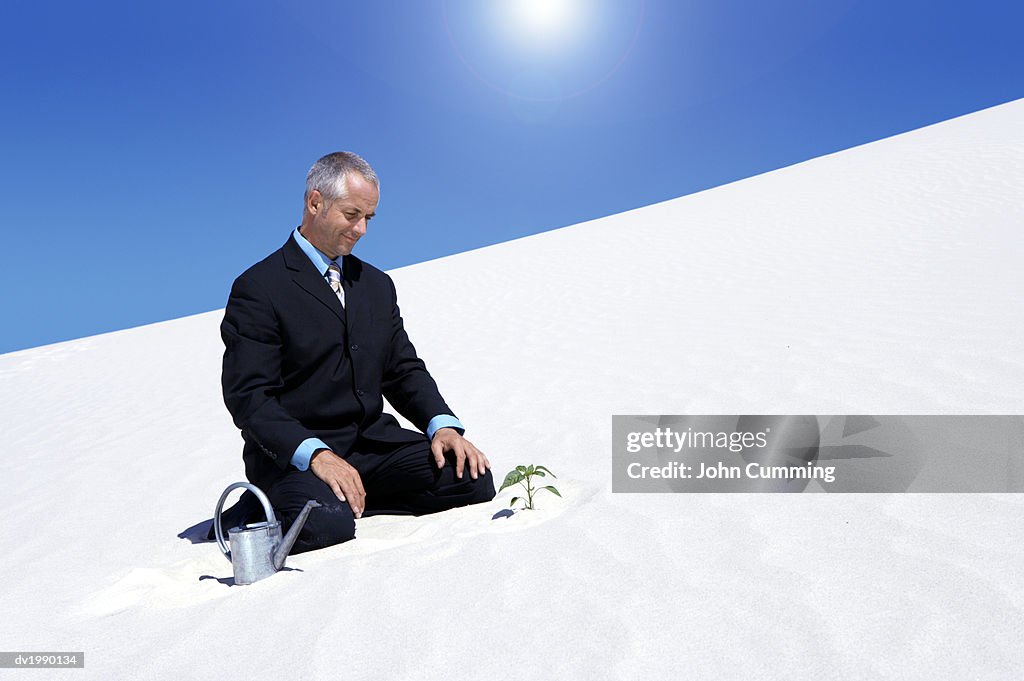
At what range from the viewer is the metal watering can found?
1.99 m

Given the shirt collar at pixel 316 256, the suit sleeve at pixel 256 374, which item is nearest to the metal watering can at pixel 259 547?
the suit sleeve at pixel 256 374

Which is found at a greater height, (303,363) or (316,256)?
(316,256)

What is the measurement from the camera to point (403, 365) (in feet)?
9.51

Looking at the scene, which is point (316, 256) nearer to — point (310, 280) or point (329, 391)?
point (310, 280)

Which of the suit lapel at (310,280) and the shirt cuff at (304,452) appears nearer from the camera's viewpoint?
the shirt cuff at (304,452)

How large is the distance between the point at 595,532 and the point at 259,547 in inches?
36.8

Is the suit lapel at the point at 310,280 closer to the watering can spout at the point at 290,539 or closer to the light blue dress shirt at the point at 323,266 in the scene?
the light blue dress shirt at the point at 323,266

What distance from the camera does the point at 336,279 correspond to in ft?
8.74

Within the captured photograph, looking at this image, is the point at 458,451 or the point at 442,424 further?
the point at 442,424

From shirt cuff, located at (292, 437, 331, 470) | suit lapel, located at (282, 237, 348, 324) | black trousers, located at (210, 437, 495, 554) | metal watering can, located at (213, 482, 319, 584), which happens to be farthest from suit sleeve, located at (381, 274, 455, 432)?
metal watering can, located at (213, 482, 319, 584)

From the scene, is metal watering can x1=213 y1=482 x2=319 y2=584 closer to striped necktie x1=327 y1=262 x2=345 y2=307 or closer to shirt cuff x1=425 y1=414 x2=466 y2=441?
shirt cuff x1=425 y1=414 x2=466 y2=441

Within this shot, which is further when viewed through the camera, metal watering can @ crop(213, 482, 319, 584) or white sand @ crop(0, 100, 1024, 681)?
metal watering can @ crop(213, 482, 319, 584)

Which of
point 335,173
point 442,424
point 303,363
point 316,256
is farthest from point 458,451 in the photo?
point 335,173

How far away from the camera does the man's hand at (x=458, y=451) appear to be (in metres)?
2.56
